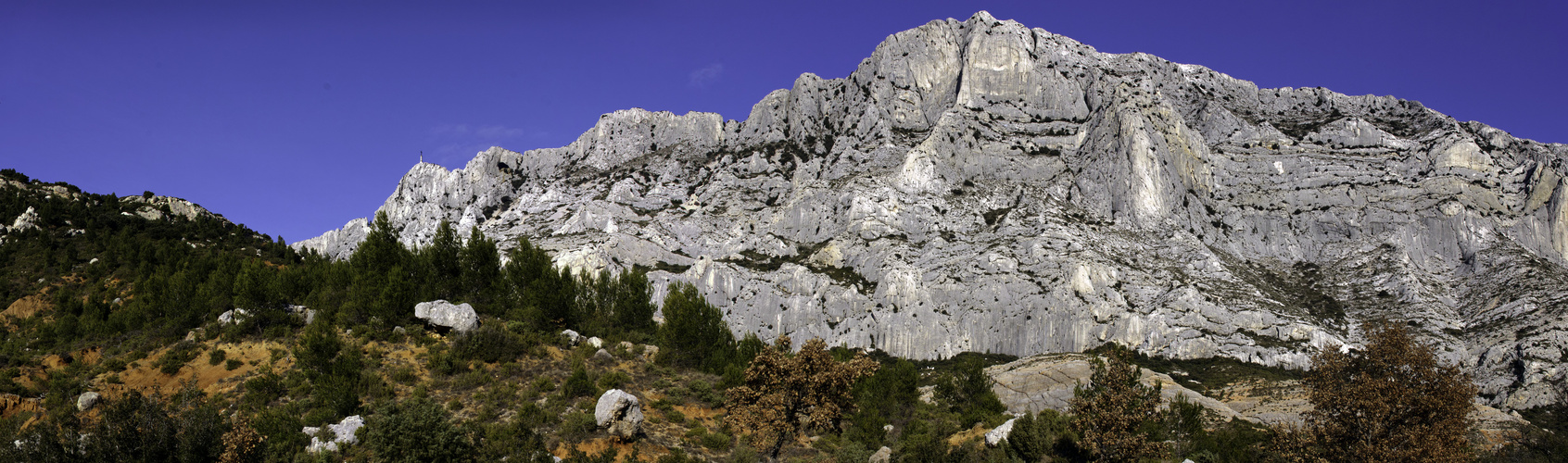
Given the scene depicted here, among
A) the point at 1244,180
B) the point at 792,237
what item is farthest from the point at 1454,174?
the point at 792,237

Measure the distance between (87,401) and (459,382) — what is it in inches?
423

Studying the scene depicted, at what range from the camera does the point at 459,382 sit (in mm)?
28188

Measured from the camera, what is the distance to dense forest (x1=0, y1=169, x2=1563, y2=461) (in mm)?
21297

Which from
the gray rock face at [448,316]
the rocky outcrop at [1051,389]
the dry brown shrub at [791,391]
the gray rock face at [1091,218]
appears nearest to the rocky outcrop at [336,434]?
the gray rock face at [448,316]

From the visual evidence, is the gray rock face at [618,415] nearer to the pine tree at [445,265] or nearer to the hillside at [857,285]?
the hillside at [857,285]

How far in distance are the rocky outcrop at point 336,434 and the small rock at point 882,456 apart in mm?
15822

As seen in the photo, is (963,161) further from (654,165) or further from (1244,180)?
(654,165)

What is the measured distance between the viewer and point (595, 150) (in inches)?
5094

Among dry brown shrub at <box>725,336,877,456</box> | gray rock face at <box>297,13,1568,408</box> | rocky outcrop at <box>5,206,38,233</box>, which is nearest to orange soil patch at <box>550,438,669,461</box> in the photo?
dry brown shrub at <box>725,336,877,456</box>

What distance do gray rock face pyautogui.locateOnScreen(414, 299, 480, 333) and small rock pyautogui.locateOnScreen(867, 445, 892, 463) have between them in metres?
17.7

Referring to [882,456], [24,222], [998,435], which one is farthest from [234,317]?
[24,222]

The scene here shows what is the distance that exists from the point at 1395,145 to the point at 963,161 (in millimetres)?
50114

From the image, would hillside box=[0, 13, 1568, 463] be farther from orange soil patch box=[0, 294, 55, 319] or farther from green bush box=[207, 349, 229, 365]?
orange soil patch box=[0, 294, 55, 319]

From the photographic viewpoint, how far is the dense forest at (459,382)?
69.9 feet
